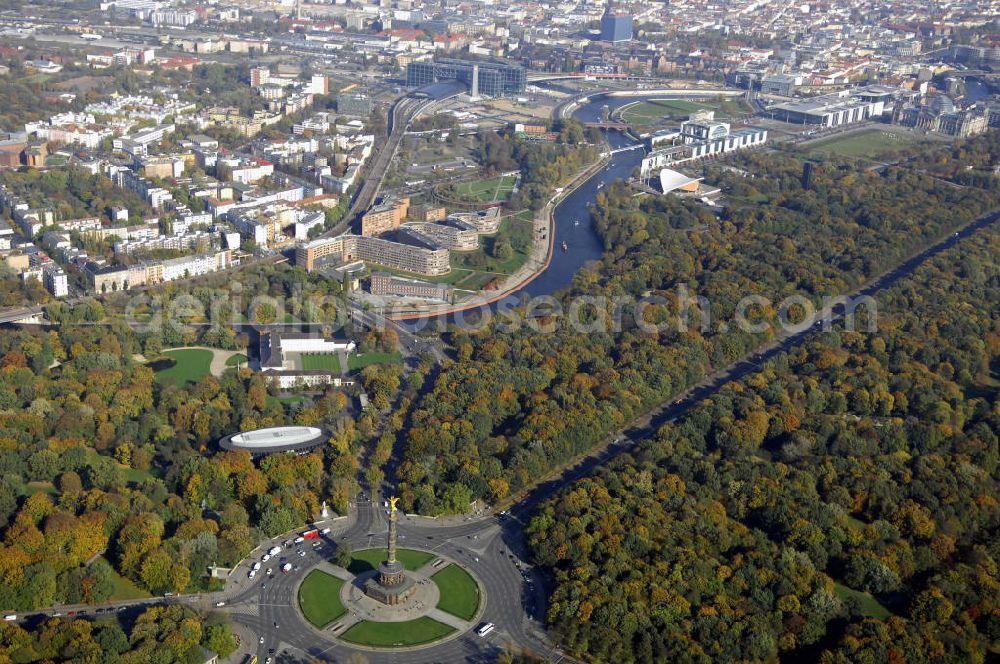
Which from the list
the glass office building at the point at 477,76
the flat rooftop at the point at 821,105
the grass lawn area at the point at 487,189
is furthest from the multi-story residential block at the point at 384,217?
the flat rooftop at the point at 821,105

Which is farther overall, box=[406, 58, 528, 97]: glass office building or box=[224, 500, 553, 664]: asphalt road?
box=[406, 58, 528, 97]: glass office building

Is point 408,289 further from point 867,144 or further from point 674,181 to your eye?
point 867,144

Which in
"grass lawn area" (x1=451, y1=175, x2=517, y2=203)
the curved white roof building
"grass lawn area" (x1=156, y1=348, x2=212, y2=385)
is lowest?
the curved white roof building

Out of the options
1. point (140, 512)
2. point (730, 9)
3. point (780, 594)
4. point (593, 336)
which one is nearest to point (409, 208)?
point (593, 336)

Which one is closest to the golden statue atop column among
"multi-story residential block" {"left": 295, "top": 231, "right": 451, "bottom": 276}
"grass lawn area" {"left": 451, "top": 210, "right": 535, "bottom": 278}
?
"multi-story residential block" {"left": 295, "top": 231, "right": 451, "bottom": 276}

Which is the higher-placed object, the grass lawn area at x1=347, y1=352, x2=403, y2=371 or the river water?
the river water

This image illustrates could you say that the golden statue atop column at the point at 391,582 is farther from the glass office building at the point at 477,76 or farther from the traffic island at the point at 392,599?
the glass office building at the point at 477,76

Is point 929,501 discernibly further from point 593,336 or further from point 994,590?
point 593,336

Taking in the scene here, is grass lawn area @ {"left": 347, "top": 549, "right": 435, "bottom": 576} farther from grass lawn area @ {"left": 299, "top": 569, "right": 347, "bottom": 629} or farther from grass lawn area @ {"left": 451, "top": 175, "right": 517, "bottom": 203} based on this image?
grass lawn area @ {"left": 451, "top": 175, "right": 517, "bottom": 203}
